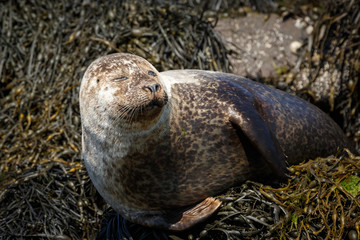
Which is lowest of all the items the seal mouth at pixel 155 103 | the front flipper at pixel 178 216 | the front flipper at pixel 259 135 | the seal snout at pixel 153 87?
the front flipper at pixel 178 216

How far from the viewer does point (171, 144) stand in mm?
3238

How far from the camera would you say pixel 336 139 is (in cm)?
414

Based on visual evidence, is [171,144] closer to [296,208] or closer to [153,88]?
[153,88]

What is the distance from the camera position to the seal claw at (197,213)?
10.4 ft

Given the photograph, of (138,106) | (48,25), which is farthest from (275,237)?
(48,25)

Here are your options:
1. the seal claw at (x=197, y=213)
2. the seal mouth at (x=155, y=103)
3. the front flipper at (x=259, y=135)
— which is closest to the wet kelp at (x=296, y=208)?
the seal claw at (x=197, y=213)

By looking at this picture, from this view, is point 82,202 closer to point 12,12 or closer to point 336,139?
point 336,139

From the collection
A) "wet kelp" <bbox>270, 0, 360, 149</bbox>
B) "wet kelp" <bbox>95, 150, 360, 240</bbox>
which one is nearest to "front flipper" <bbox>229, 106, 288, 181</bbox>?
"wet kelp" <bbox>95, 150, 360, 240</bbox>

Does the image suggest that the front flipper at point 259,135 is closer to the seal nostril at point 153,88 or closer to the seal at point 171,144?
the seal at point 171,144

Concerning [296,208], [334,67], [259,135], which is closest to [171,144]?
[259,135]

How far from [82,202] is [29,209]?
0.48m

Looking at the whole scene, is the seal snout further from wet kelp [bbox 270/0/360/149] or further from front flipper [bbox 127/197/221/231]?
wet kelp [bbox 270/0/360/149]

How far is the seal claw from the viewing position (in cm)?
318

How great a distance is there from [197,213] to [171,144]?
0.54 meters
